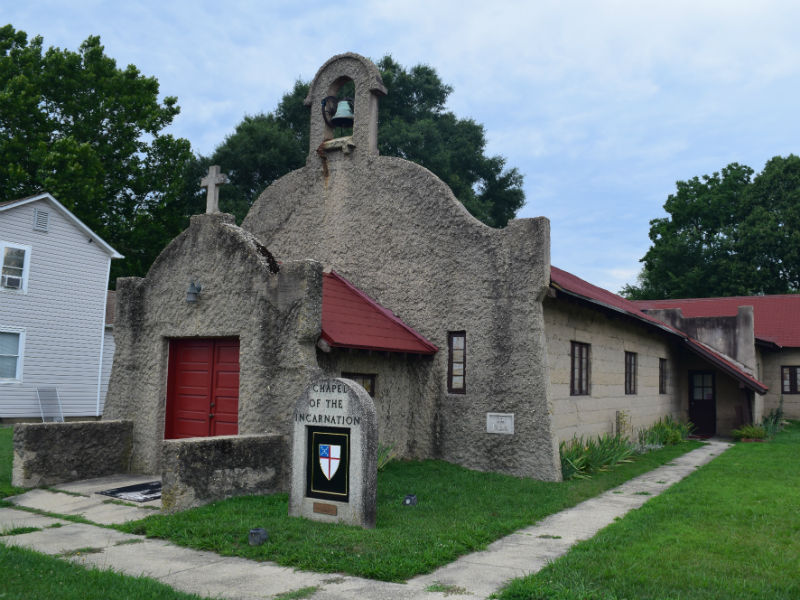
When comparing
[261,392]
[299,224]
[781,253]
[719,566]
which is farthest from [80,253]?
[781,253]

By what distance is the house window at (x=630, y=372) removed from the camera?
1819cm

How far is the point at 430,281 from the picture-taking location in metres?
13.0

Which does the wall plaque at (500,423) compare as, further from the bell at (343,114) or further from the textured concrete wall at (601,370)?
the bell at (343,114)

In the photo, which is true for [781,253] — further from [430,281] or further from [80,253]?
[80,253]

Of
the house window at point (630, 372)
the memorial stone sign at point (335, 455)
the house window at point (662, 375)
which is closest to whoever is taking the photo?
the memorial stone sign at point (335, 455)

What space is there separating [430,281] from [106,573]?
8124 millimetres

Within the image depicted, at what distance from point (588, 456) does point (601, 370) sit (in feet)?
11.4

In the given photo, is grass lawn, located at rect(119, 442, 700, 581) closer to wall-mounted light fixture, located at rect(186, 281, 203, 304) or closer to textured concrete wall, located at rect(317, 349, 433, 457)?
textured concrete wall, located at rect(317, 349, 433, 457)

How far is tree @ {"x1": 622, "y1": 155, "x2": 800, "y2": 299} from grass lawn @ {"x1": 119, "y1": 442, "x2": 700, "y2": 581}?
3467 cm

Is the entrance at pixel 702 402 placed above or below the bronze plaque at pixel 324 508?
above

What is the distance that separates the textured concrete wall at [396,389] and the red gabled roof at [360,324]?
0.41 m

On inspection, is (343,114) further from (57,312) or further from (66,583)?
(57,312)

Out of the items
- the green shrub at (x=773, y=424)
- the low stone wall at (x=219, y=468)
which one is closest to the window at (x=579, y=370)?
the low stone wall at (x=219, y=468)

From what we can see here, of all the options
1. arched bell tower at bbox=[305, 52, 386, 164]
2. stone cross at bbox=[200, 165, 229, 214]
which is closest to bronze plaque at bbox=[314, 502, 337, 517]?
stone cross at bbox=[200, 165, 229, 214]
